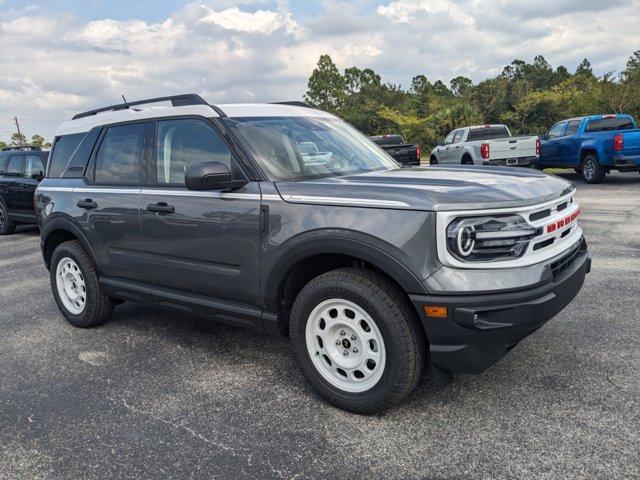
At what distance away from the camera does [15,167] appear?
38.1 feet

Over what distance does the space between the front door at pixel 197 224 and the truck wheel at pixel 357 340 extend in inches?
18.8

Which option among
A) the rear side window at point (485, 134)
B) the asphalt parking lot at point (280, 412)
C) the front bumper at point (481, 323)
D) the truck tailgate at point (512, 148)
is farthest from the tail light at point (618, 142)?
the front bumper at point (481, 323)

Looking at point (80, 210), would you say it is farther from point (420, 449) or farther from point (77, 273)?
A: point (420, 449)

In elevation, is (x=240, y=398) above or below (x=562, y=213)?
below

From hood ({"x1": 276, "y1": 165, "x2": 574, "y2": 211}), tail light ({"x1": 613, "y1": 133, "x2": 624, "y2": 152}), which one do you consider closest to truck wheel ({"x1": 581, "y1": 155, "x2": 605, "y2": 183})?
tail light ({"x1": 613, "y1": 133, "x2": 624, "y2": 152})

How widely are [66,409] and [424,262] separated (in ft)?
7.90


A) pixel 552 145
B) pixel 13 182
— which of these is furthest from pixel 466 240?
pixel 552 145

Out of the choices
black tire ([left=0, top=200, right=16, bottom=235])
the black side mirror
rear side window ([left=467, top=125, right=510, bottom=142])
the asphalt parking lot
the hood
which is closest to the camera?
the asphalt parking lot

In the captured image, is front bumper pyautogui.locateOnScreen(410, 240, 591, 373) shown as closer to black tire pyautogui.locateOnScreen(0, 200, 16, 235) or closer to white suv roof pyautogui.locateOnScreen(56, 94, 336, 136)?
white suv roof pyautogui.locateOnScreen(56, 94, 336, 136)

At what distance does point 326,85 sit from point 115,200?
55209 millimetres

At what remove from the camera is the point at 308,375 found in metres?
3.38

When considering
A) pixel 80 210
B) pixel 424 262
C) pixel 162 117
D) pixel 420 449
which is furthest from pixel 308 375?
pixel 80 210

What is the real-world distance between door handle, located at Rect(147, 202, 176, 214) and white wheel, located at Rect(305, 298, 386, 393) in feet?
4.49

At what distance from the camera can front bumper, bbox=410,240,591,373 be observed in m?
2.76
